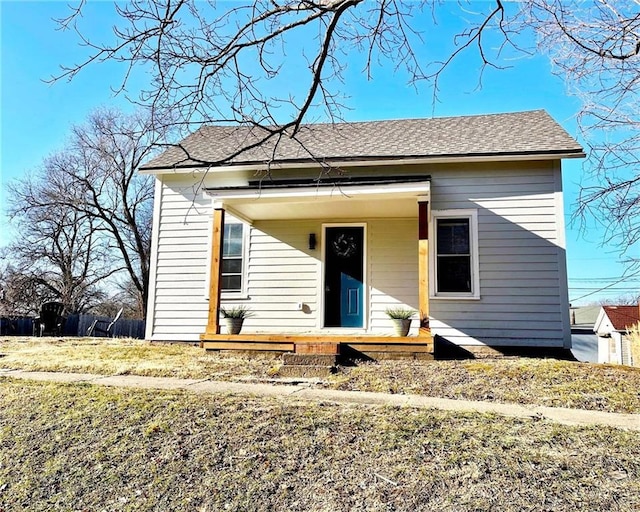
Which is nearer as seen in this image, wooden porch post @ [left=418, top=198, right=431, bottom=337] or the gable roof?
wooden porch post @ [left=418, top=198, right=431, bottom=337]

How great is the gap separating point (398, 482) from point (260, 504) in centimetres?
85

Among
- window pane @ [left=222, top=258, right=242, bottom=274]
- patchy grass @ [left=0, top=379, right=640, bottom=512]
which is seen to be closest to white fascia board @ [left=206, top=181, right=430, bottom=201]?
window pane @ [left=222, top=258, right=242, bottom=274]

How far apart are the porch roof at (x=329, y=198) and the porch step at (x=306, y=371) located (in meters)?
2.66

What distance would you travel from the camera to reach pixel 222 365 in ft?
23.1

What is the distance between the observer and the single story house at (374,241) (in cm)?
841

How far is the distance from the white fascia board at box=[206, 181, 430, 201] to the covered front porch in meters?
0.02

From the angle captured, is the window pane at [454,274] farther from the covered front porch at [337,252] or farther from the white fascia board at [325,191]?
the white fascia board at [325,191]

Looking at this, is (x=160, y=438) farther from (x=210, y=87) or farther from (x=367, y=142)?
(x=367, y=142)

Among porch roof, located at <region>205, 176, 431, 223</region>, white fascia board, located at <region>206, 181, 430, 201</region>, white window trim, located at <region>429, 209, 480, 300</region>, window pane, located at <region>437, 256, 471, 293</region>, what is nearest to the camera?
white fascia board, located at <region>206, 181, 430, 201</region>

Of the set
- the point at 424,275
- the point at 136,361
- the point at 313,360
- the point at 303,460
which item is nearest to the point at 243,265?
the point at 136,361

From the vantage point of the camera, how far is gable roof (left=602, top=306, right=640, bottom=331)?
2051 cm

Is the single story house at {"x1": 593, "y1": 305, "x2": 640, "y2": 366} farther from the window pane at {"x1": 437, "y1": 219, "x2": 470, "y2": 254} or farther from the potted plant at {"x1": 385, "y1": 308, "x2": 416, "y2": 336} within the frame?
the potted plant at {"x1": 385, "y1": 308, "x2": 416, "y2": 336}

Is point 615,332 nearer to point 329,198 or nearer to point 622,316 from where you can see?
point 622,316

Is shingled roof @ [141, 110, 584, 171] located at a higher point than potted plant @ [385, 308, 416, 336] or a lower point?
higher
